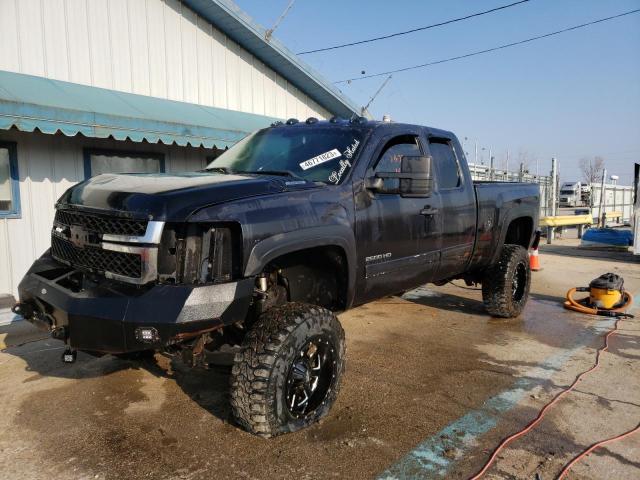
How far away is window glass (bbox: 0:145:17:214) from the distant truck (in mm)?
21386

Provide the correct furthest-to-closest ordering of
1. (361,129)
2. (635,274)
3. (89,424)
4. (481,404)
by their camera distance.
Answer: (635,274) < (361,129) < (481,404) < (89,424)

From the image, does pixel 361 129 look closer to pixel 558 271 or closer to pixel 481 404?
pixel 481 404

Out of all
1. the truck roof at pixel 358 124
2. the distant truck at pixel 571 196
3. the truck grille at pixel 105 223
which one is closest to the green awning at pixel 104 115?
the truck roof at pixel 358 124

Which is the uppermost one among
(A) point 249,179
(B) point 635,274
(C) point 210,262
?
(A) point 249,179

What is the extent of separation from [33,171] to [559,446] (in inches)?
274

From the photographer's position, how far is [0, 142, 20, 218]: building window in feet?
21.4

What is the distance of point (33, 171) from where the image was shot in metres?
6.78

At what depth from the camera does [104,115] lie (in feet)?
19.9

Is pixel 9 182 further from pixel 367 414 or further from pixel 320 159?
pixel 367 414

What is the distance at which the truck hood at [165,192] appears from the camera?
2668 mm

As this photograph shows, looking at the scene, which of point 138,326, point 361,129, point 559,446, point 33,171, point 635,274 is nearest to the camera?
point 138,326

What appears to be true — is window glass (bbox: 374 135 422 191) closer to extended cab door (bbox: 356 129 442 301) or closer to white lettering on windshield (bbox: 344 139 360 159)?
extended cab door (bbox: 356 129 442 301)

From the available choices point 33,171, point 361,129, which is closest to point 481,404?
point 361,129

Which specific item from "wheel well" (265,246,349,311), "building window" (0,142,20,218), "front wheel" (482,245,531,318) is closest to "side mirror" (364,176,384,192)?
"wheel well" (265,246,349,311)
